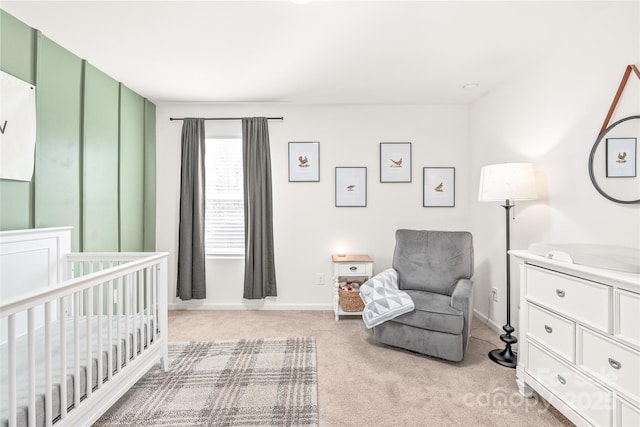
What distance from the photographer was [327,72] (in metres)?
2.65

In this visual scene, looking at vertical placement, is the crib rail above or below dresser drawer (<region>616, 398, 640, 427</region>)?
above

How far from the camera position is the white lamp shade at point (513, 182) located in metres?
2.21

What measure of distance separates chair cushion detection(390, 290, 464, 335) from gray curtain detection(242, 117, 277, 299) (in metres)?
1.61

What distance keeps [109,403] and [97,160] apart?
1920mm

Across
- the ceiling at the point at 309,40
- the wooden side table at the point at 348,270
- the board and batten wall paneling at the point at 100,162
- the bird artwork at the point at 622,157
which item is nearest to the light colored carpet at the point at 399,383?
the wooden side table at the point at 348,270

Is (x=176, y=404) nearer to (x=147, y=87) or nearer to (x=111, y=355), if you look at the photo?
(x=111, y=355)

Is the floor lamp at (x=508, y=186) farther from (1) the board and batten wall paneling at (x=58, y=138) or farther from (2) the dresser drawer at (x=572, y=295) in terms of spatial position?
(1) the board and batten wall paneling at (x=58, y=138)

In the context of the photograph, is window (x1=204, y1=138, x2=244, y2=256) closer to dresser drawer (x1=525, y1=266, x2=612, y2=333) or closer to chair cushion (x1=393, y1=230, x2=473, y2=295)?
chair cushion (x1=393, y1=230, x2=473, y2=295)

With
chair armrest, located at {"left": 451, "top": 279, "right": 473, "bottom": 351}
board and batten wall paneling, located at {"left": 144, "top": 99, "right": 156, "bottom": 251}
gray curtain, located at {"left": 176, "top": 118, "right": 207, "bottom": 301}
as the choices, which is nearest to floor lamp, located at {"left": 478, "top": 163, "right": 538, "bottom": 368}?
chair armrest, located at {"left": 451, "top": 279, "right": 473, "bottom": 351}

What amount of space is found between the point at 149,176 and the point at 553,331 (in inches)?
148

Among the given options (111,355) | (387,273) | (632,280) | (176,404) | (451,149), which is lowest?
(176,404)

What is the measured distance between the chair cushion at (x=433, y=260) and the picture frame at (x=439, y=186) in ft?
2.41

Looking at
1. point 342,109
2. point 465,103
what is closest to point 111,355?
point 342,109

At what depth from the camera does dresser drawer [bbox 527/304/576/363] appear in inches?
60.3
